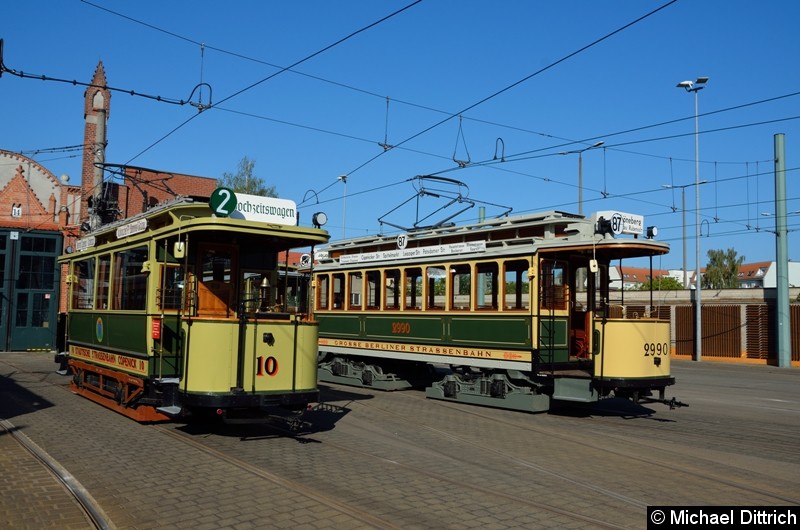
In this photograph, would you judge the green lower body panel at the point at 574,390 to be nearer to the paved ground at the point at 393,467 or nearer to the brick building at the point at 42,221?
the paved ground at the point at 393,467

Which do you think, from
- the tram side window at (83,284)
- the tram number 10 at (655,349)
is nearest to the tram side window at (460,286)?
the tram number 10 at (655,349)

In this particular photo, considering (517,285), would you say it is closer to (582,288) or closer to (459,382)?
(582,288)

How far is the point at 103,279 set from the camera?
1220 cm

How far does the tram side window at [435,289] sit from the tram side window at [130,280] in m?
6.43

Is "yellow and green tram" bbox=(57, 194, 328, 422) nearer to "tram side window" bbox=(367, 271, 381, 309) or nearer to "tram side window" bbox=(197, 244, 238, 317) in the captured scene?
"tram side window" bbox=(197, 244, 238, 317)

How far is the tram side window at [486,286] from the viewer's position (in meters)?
13.7

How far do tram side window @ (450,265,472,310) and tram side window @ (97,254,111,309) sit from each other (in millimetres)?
6656

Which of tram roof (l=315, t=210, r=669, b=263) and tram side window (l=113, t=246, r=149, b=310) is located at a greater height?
tram roof (l=315, t=210, r=669, b=263)

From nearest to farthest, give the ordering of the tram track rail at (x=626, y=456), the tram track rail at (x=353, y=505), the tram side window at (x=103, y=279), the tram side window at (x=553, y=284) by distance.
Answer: the tram track rail at (x=353, y=505) → the tram track rail at (x=626, y=456) → the tram side window at (x=103, y=279) → the tram side window at (x=553, y=284)

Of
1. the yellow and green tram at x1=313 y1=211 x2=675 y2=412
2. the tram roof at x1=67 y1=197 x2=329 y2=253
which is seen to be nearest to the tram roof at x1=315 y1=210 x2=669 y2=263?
the yellow and green tram at x1=313 y1=211 x2=675 y2=412

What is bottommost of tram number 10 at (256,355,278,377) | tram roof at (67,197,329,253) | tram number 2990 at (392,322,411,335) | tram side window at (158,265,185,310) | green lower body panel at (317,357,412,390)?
green lower body panel at (317,357,412,390)

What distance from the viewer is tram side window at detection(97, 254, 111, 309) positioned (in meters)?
12.0

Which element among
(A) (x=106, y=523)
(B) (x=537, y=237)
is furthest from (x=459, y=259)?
(A) (x=106, y=523)

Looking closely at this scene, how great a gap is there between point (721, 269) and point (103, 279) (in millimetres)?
77942
